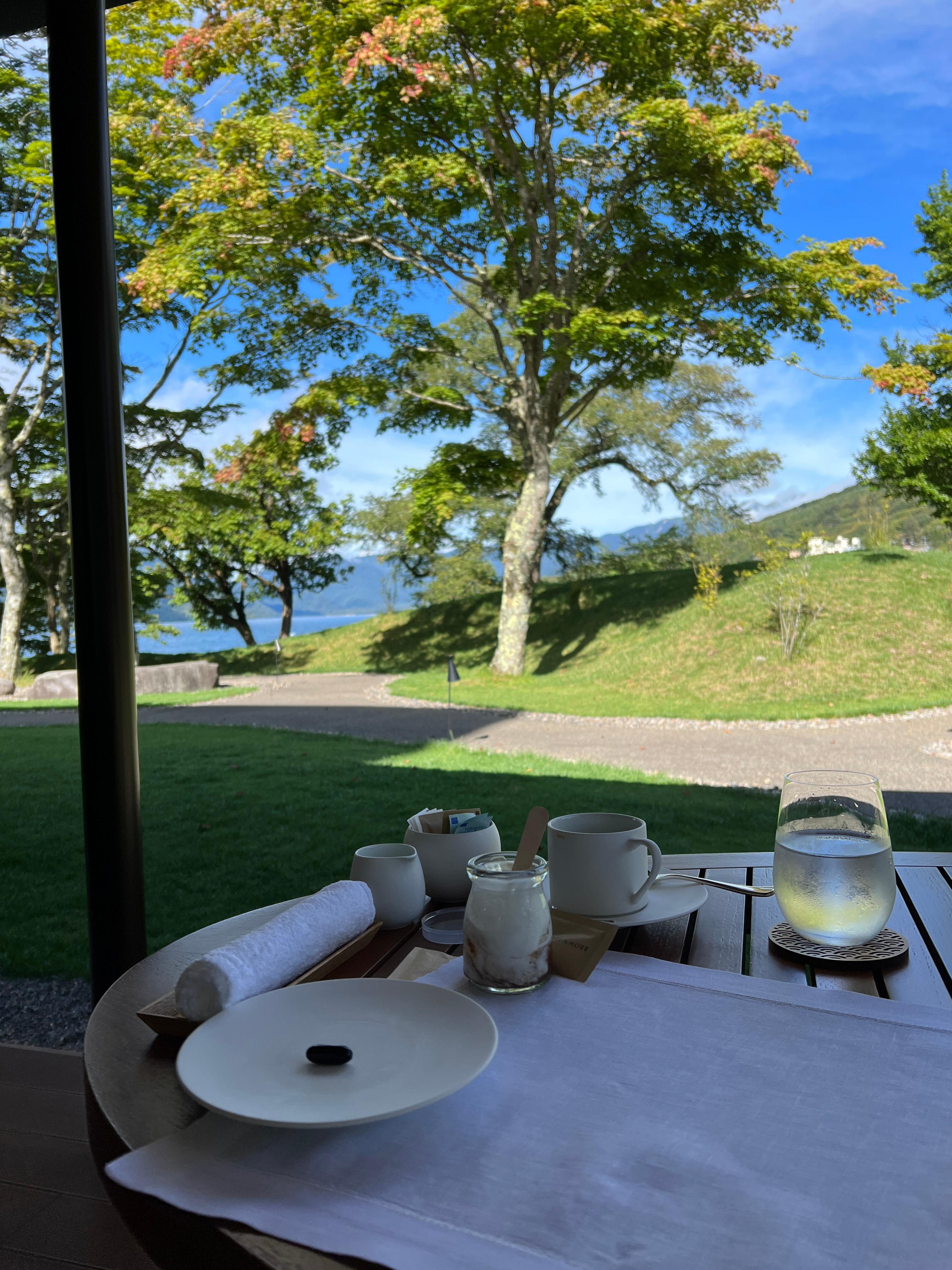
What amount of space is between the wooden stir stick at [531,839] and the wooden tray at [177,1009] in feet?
0.56

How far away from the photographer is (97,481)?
1606 mm

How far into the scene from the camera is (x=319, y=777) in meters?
5.28

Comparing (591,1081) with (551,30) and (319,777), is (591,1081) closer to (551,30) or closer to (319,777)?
(319,777)

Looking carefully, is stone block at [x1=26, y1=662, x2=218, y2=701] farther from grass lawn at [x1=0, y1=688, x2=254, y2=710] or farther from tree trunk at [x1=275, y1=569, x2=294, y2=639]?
tree trunk at [x1=275, y1=569, x2=294, y2=639]

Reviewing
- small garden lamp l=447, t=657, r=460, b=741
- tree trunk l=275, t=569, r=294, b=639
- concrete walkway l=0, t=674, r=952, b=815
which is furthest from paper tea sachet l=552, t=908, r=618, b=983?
tree trunk l=275, t=569, r=294, b=639

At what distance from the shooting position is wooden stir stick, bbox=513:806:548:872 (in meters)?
0.79

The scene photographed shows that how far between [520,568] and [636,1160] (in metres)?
9.59

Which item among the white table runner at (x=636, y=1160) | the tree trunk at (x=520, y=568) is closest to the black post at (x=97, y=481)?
the white table runner at (x=636, y=1160)

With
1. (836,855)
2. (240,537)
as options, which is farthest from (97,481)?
(240,537)

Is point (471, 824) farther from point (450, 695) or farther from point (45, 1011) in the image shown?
point (450, 695)

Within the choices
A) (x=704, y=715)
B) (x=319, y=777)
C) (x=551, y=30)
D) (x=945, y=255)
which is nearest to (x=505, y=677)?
(x=704, y=715)

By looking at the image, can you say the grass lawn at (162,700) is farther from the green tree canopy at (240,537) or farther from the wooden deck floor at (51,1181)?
the wooden deck floor at (51,1181)

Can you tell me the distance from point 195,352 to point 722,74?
794 centimetres

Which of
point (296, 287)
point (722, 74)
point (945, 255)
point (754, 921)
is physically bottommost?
point (754, 921)
